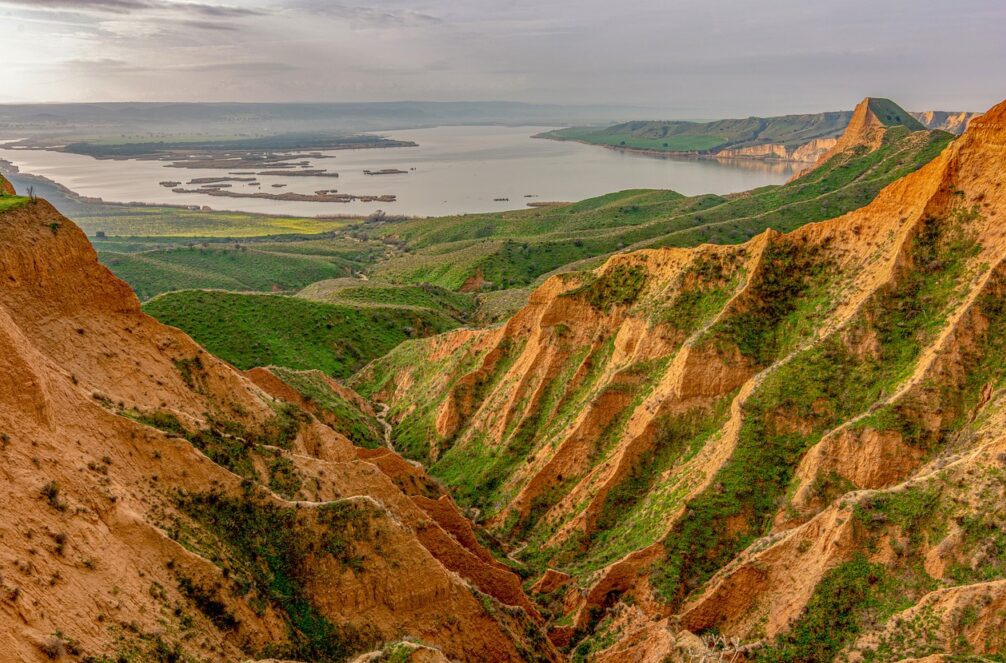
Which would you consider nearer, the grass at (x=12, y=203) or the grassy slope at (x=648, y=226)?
the grass at (x=12, y=203)

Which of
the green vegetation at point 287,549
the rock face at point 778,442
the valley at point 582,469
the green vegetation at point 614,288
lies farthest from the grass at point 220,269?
the green vegetation at point 287,549

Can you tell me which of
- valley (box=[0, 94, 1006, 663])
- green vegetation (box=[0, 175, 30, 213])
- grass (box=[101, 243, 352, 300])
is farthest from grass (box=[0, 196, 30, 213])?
grass (box=[101, 243, 352, 300])

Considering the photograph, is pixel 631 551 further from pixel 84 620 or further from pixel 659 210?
pixel 659 210

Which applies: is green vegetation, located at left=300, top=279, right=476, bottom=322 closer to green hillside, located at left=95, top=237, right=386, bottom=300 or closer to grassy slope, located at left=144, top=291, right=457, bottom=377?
grassy slope, located at left=144, top=291, right=457, bottom=377

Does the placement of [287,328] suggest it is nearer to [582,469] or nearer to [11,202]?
[582,469]

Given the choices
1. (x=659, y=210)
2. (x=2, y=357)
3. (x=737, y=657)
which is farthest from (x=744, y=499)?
(x=659, y=210)

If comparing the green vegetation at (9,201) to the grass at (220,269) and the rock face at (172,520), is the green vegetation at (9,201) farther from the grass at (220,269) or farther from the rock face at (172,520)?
the grass at (220,269)

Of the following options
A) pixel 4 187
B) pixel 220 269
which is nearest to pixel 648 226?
pixel 220 269
